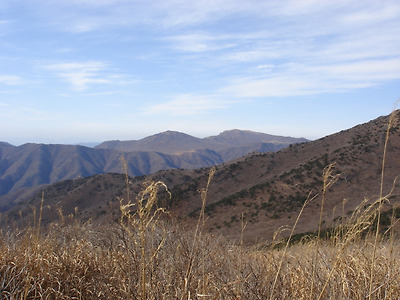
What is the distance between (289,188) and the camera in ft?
94.4

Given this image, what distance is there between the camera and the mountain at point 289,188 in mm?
22219

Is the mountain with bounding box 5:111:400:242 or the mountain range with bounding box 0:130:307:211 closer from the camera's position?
the mountain with bounding box 5:111:400:242

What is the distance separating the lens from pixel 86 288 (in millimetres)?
3547

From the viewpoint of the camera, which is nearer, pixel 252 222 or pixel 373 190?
pixel 252 222

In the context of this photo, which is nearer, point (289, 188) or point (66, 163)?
point (289, 188)

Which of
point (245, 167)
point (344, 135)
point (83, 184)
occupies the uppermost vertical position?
point (344, 135)

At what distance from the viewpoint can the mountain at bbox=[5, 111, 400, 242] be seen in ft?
72.9

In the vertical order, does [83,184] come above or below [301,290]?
below

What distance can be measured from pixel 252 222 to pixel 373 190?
10.7m

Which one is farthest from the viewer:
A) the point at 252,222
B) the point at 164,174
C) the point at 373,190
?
the point at 164,174

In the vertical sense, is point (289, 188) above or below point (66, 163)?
A: above

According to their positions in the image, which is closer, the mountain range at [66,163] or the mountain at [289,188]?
the mountain at [289,188]

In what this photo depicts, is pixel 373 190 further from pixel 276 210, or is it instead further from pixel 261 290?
pixel 261 290

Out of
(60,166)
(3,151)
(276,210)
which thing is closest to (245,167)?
(276,210)
